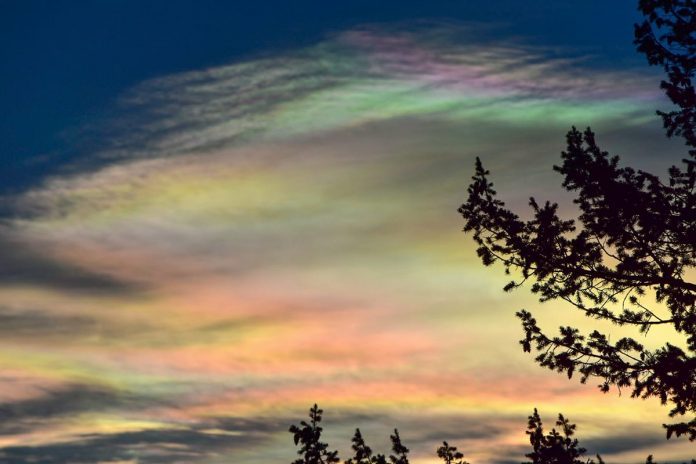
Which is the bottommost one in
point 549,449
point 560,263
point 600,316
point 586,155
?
point 549,449

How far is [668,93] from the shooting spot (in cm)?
1927

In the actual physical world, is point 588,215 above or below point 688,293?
above

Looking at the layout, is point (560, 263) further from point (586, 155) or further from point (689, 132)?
point (689, 132)

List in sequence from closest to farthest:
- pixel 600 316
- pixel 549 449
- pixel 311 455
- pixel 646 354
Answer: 1. pixel 646 354
2. pixel 600 316
3. pixel 549 449
4. pixel 311 455

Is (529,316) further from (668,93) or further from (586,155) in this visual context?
(668,93)

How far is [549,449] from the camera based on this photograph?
2566 cm

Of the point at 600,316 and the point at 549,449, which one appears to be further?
the point at 549,449

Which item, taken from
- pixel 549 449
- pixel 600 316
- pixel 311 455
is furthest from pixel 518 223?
pixel 311 455

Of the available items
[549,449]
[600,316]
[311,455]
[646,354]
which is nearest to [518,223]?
[600,316]

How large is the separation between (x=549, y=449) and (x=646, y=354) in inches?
309

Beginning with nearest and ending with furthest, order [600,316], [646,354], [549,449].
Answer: [646,354] → [600,316] → [549,449]

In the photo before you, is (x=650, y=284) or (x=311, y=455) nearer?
A: (x=650, y=284)

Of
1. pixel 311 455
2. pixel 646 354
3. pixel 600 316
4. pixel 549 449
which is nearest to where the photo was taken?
pixel 646 354

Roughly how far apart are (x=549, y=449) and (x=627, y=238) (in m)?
8.53
